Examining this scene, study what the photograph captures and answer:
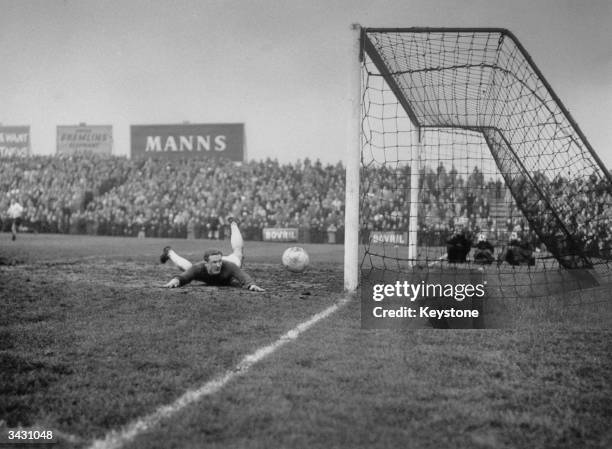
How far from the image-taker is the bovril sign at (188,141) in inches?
1650

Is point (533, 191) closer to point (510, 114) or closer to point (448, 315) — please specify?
point (510, 114)

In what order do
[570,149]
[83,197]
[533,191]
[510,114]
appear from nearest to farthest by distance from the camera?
[570,149] → [510,114] → [533,191] → [83,197]

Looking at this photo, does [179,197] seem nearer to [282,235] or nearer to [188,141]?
[282,235]

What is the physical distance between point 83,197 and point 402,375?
29899 millimetres

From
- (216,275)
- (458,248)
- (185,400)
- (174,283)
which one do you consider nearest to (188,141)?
(458,248)

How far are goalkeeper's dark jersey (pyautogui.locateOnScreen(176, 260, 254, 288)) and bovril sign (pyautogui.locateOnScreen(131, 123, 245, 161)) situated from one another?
A: 115 ft

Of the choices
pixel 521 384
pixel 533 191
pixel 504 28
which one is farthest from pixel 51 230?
pixel 521 384

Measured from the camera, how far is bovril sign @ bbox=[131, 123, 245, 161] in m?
41.9

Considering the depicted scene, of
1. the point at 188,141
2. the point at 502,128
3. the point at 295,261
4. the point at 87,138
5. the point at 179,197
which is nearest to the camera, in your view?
the point at 295,261

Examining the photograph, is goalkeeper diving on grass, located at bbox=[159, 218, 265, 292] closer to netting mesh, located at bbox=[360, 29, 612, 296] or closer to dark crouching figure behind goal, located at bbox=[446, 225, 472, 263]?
netting mesh, located at bbox=[360, 29, 612, 296]

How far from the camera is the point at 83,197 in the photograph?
30.4 metres

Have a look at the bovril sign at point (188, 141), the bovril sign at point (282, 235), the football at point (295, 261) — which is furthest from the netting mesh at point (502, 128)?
the bovril sign at point (188, 141)

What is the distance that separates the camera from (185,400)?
274 centimetres

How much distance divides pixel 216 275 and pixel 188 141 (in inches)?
1455
